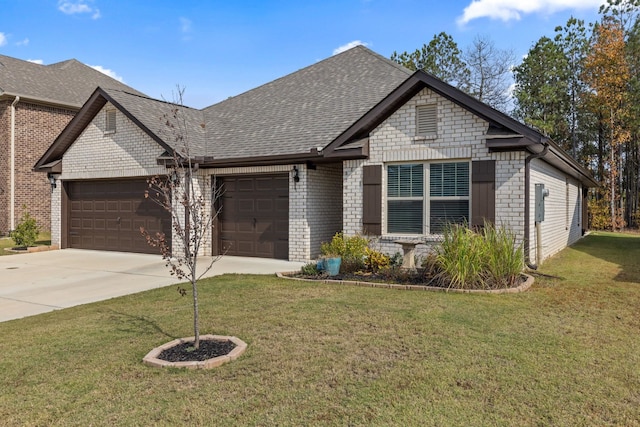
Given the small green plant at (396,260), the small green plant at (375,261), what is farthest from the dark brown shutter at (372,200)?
the small green plant at (375,261)

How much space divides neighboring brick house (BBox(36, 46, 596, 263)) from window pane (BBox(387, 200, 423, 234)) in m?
0.02

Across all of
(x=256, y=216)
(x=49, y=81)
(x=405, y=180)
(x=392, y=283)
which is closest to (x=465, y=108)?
(x=405, y=180)

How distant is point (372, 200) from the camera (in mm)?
10398

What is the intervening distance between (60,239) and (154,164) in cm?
483

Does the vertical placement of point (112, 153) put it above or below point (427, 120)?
below

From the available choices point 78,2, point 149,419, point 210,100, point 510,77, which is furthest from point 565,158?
point 510,77

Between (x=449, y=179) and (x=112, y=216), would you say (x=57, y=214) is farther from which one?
(x=449, y=179)

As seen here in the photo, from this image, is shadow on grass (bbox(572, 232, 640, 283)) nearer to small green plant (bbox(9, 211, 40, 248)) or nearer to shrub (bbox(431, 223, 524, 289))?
shrub (bbox(431, 223, 524, 289))

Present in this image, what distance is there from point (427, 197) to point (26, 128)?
17.4 meters

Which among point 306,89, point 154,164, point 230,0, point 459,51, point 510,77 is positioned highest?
point 459,51

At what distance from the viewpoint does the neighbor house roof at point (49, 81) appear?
62.6 feet

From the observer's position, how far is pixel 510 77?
3133cm

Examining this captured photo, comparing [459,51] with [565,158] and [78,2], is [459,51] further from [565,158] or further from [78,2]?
[78,2]

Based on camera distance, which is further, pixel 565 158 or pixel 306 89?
pixel 306 89
